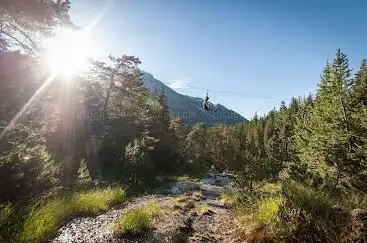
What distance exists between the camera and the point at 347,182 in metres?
22.1

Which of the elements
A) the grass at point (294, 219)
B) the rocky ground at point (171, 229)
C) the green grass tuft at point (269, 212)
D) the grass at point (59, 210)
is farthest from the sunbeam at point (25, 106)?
the green grass tuft at point (269, 212)

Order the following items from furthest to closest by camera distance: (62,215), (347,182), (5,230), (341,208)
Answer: (347,182) < (62,215) < (341,208) < (5,230)

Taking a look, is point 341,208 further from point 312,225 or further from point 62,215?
point 62,215

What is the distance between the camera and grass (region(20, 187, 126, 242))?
8164 millimetres

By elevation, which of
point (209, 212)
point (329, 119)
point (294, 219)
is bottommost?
point (209, 212)

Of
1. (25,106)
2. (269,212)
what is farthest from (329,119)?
(25,106)

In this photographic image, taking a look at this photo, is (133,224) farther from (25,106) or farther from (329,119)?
(329,119)

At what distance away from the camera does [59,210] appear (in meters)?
11.1

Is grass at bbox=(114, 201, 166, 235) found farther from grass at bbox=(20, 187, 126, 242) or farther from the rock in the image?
the rock

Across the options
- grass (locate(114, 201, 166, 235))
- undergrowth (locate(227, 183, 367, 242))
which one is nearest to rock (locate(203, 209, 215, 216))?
grass (locate(114, 201, 166, 235))

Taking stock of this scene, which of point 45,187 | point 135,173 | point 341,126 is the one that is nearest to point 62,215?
point 45,187

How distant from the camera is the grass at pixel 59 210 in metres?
8.16

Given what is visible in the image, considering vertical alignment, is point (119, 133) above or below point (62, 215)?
above

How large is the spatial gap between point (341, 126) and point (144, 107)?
27.3 metres
